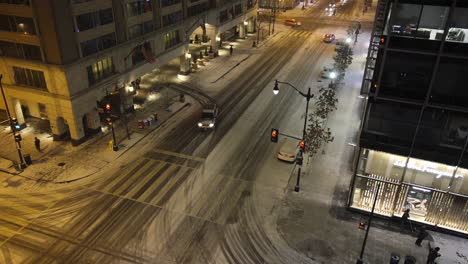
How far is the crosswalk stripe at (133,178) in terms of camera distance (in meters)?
30.5

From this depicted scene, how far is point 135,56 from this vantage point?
1736 inches

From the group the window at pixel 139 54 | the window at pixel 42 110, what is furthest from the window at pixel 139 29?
the window at pixel 42 110

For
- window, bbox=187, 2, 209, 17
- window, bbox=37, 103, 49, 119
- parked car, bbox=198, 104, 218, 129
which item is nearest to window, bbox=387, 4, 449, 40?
parked car, bbox=198, 104, 218, 129

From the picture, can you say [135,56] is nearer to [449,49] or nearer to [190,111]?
[190,111]

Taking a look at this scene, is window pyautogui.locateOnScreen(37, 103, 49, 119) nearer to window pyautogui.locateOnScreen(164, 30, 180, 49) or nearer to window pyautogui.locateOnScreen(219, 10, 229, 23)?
window pyautogui.locateOnScreen(164, 30, 180, 49)

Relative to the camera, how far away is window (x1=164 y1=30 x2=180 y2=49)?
49987mm

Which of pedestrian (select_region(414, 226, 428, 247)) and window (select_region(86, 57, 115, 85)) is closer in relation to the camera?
→ pedestrian (select_region(414, 226, 428, 247))

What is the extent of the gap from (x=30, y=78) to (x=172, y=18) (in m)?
21.3

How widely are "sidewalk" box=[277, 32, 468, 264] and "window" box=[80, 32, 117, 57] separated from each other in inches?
915

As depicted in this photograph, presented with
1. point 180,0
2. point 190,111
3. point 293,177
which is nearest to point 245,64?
point 180,0

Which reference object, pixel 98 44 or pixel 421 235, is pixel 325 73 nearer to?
pixel 98 44

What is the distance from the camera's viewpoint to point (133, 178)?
31.9m

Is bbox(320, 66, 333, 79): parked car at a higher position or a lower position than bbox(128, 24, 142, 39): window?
lower

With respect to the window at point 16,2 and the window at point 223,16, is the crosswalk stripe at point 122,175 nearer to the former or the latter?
the window at point 16,2
